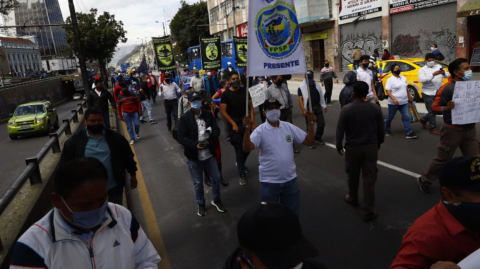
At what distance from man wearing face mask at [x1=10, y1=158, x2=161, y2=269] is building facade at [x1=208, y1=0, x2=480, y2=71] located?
2050cm

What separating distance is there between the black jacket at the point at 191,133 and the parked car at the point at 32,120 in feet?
42.3

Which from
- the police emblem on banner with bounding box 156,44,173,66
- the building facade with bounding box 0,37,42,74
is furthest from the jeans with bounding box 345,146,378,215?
the building facade with bounding box 0,37,42,74

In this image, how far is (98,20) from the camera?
3662 cm

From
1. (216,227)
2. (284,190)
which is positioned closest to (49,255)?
(284,190)

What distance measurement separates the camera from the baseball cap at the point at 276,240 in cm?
154

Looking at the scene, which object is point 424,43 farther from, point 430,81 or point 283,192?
point 283,192

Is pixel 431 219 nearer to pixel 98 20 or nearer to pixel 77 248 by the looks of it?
pixel 77 248

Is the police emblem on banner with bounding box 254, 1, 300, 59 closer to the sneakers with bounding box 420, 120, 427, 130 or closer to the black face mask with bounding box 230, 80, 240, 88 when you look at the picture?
the black face mask with bounding box 230, 80, 240, 88

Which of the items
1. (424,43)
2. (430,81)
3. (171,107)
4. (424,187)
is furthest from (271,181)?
(424,43)

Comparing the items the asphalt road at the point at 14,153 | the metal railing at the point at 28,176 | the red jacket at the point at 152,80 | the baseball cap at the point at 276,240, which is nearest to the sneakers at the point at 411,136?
the metal railing at the point at 28,176

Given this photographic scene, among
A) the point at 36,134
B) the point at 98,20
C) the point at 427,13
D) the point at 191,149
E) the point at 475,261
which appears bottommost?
the point at 36,134

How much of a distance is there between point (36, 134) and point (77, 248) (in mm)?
16304

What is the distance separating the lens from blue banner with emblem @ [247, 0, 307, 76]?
4.45 m

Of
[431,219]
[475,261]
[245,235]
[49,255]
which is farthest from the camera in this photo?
[431,219]
